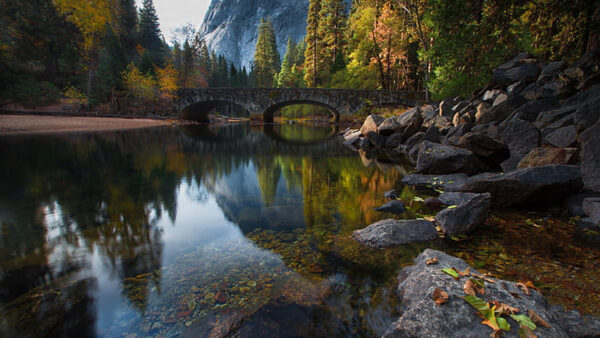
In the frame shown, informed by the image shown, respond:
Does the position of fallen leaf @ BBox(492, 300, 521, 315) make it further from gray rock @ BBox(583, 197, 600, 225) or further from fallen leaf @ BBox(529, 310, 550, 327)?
gray rock @ BBox(583, 197, 600, 225)

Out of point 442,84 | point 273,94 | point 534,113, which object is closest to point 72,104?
point 273,94

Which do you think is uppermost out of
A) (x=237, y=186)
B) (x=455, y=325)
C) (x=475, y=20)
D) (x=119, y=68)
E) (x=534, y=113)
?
(x=119, y=68)

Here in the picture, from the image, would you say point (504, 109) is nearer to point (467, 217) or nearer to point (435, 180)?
point (435, 180)

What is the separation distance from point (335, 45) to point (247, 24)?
109m

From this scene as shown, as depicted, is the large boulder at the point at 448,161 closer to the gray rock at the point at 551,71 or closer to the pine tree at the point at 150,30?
the gray rock at the point at 551,71

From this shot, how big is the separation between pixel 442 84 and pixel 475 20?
7.54 meters

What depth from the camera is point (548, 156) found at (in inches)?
216

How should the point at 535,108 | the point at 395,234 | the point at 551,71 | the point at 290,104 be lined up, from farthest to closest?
the point at 290,104, the point at 551,71, the point at 535,108, the point at 395,234

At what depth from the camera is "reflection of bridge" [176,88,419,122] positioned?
3069cm

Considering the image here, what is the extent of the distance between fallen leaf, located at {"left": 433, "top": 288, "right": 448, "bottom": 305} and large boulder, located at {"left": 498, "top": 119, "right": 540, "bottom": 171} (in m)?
5.96

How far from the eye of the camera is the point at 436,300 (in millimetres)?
1953

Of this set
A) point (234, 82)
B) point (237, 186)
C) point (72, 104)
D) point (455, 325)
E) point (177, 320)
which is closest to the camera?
point (455, 325)

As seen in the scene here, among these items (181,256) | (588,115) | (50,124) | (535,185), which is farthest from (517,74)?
(50,124)

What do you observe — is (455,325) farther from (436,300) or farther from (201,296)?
(201,296)
